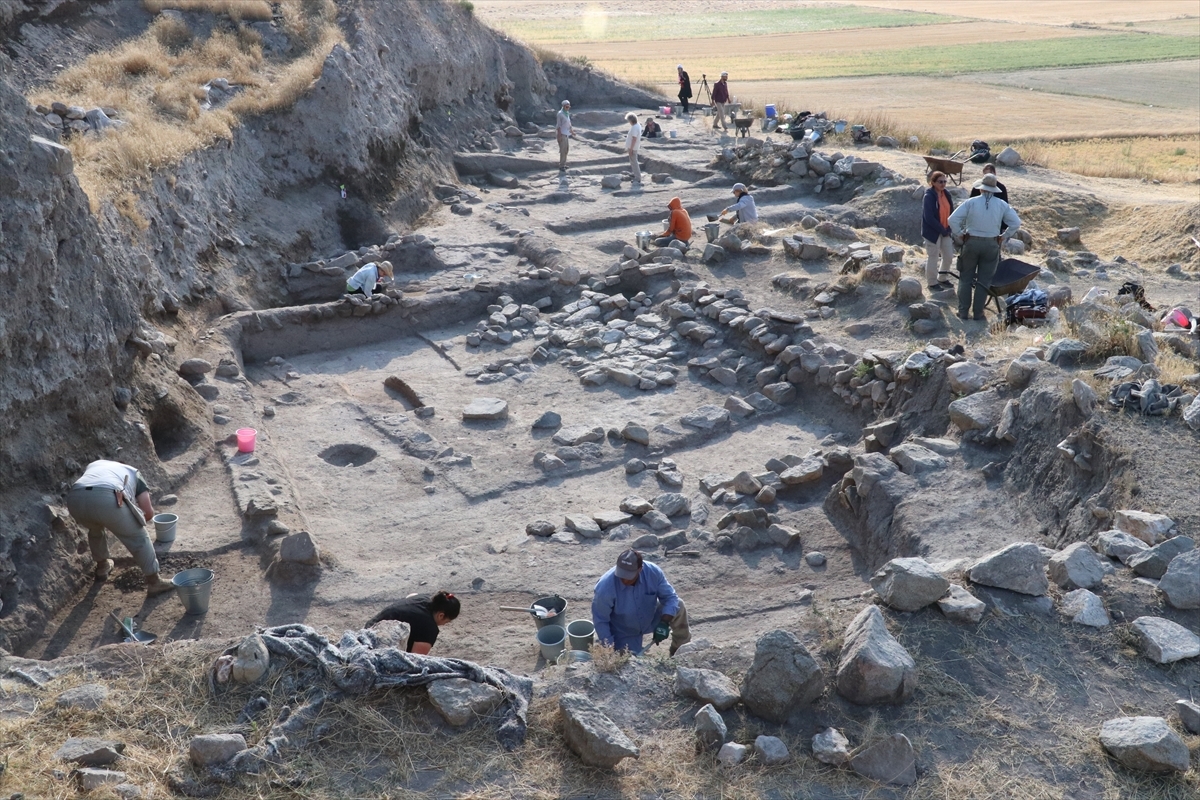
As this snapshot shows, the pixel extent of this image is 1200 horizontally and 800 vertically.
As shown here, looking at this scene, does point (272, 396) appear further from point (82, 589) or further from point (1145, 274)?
point (1145, 274)

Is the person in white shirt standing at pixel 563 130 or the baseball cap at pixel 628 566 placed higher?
the person in white shirt standing at pixel 563 130

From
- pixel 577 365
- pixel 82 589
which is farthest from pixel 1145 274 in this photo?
pixel 82 589

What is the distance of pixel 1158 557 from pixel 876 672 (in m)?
2.19

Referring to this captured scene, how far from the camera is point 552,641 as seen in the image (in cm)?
629

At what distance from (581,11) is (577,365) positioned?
299 feet

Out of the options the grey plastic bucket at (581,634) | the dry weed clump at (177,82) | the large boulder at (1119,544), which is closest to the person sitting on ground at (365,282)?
the dry weed clump at (177,82)

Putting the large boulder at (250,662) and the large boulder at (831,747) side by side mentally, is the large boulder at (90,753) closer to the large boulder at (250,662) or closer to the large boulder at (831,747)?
the large boulder at (250,662)

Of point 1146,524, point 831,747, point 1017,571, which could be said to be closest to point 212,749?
point 831,747

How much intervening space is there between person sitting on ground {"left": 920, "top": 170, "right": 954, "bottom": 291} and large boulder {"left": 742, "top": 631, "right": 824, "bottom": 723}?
22.4 feet

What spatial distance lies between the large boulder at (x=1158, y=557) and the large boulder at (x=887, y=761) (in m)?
2.26

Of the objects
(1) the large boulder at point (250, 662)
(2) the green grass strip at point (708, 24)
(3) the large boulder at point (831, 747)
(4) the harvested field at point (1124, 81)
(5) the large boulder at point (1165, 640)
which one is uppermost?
(2) the green grass strip at point (708, 24)

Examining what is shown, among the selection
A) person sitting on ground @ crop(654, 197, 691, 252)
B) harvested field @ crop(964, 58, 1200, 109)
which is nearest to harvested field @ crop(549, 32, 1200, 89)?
harvested field @ crop(964, 58, 1200, 109)

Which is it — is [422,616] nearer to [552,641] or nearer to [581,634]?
[552,641]

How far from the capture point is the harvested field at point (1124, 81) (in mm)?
35531
